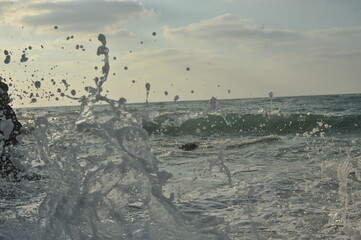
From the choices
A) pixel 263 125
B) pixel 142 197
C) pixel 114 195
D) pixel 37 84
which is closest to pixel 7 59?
pixel 37 84

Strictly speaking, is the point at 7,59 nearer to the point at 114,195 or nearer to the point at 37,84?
the point at 37,84

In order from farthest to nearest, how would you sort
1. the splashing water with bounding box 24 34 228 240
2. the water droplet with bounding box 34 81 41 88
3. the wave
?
1. the wave
2. the water droplet with bounding box 34 81 41 88
3. the splashing water with bounding box 24 34 228 240

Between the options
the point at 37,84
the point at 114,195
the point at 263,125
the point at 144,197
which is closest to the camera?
the point at 144,197

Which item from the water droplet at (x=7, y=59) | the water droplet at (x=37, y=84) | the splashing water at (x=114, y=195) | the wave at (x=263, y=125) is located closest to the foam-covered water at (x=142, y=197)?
the splashing water at (x=114, y=195)

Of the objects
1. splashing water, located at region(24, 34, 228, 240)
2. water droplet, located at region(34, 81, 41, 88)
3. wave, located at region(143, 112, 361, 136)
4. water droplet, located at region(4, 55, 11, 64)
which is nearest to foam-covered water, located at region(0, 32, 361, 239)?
splashing water, located at region(24, 34, 228, 240)

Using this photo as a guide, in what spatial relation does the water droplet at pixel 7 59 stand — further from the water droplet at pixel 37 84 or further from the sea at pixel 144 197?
the sea at pixel 144 197

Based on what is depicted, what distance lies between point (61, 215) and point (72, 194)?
23 centimetres

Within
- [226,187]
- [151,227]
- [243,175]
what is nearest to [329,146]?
[243,175]

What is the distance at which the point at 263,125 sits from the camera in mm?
18219

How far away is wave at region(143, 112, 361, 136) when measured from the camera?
16.2 m

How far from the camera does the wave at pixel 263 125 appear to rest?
16.2 m

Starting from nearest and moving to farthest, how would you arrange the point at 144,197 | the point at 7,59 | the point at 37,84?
the point at 144,197 < the point at 37,84 < the point at 7,59

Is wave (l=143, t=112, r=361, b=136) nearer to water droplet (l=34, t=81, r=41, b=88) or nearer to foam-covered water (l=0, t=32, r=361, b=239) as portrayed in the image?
water droplet (l=34, t=81, r=41, b=88)

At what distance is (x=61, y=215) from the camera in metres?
3.55
